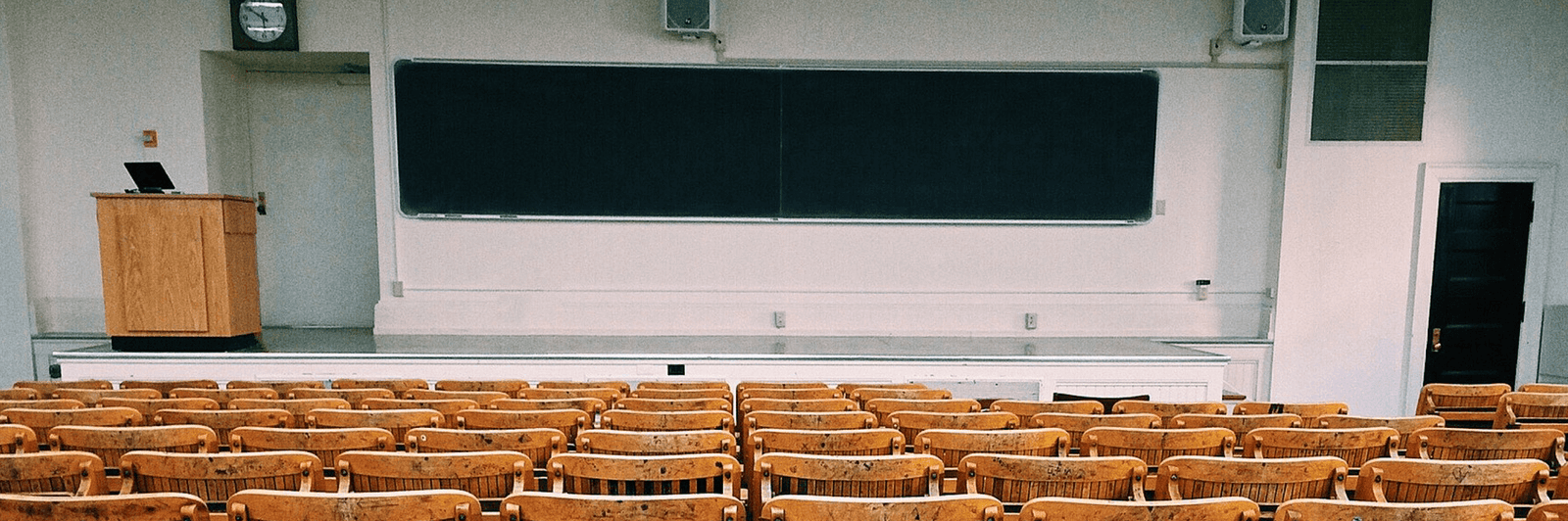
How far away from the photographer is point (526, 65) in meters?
6.65

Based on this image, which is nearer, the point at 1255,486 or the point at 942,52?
the point at 1255,486

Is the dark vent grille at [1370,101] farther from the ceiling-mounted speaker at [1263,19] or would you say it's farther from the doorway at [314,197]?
the doorway at [314,197]

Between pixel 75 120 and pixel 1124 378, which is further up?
pixel 75 120

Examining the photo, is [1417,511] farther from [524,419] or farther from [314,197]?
[314,197]

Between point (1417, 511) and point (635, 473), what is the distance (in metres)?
2.19

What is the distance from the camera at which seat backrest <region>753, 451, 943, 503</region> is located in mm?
2369

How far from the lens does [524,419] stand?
3223 mm

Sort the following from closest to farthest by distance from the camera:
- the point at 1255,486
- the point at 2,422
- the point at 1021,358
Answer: the point at 1255,486 → the point at 2,422 → the point at 1021,358

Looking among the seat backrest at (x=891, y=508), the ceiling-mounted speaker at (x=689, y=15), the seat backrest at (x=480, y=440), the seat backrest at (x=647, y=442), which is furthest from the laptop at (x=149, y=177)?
the seat backrest at (x=891, y=508)

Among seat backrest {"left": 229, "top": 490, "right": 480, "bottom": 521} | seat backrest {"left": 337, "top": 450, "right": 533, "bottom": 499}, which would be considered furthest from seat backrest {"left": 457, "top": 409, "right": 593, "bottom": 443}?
seat backrest {"left": 229, "top": 490, "right": 480, "bottom": 521}

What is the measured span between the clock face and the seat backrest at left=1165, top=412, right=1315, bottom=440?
24.9 feet

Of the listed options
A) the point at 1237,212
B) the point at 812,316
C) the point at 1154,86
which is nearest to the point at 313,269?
the point at 812,316

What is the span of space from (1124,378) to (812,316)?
8.94ft

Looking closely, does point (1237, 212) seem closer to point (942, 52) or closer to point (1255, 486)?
point (942, 52)
